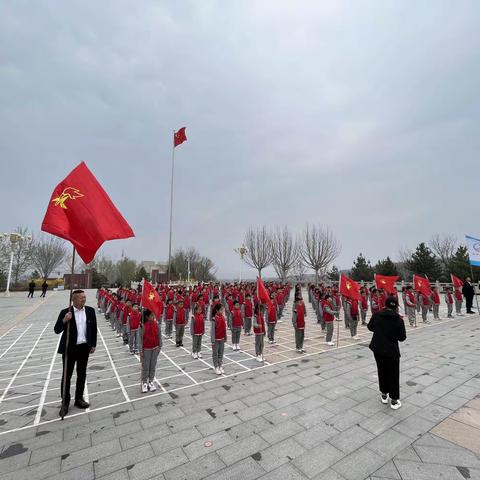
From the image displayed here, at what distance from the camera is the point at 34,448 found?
12.9ft

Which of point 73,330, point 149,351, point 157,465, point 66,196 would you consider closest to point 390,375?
point 157,465

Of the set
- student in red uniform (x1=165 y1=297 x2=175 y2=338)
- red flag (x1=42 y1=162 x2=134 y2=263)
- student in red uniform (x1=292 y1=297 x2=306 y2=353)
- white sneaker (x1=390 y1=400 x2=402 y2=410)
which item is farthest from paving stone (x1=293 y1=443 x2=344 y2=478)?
student in red uniform (x1=165 y1=297 x2=175 y2=338)

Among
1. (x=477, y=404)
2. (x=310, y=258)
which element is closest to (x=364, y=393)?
(x=477, y=404)

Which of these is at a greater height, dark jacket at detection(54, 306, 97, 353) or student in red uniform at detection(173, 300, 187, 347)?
dark jacket at detection(54, 306, 97, 353)

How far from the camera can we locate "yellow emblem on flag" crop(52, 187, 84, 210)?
476 cm

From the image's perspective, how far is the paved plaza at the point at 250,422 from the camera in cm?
345

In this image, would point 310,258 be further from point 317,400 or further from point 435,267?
point 317,400

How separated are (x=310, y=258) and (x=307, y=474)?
1277 inches

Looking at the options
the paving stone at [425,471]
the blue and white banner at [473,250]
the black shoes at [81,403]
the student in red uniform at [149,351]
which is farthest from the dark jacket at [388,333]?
the blue and white banner at [473,250]

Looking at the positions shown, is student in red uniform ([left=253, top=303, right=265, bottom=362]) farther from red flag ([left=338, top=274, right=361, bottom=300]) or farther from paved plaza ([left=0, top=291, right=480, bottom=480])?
red flag ([left=338, top=274, right=361, bottom=300])

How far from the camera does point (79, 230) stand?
15.6 ft

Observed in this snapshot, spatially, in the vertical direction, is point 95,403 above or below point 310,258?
below

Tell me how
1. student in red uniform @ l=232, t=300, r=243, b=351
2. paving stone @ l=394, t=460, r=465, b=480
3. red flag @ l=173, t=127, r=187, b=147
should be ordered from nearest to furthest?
paving stone @ l=394, t=460, r=465, b=480
student in red uniform @ l=232, t=300, r=243, b=351
red flag @ l=173, t=127, r=187, b=147

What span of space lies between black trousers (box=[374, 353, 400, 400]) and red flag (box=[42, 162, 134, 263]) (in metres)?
5.04
